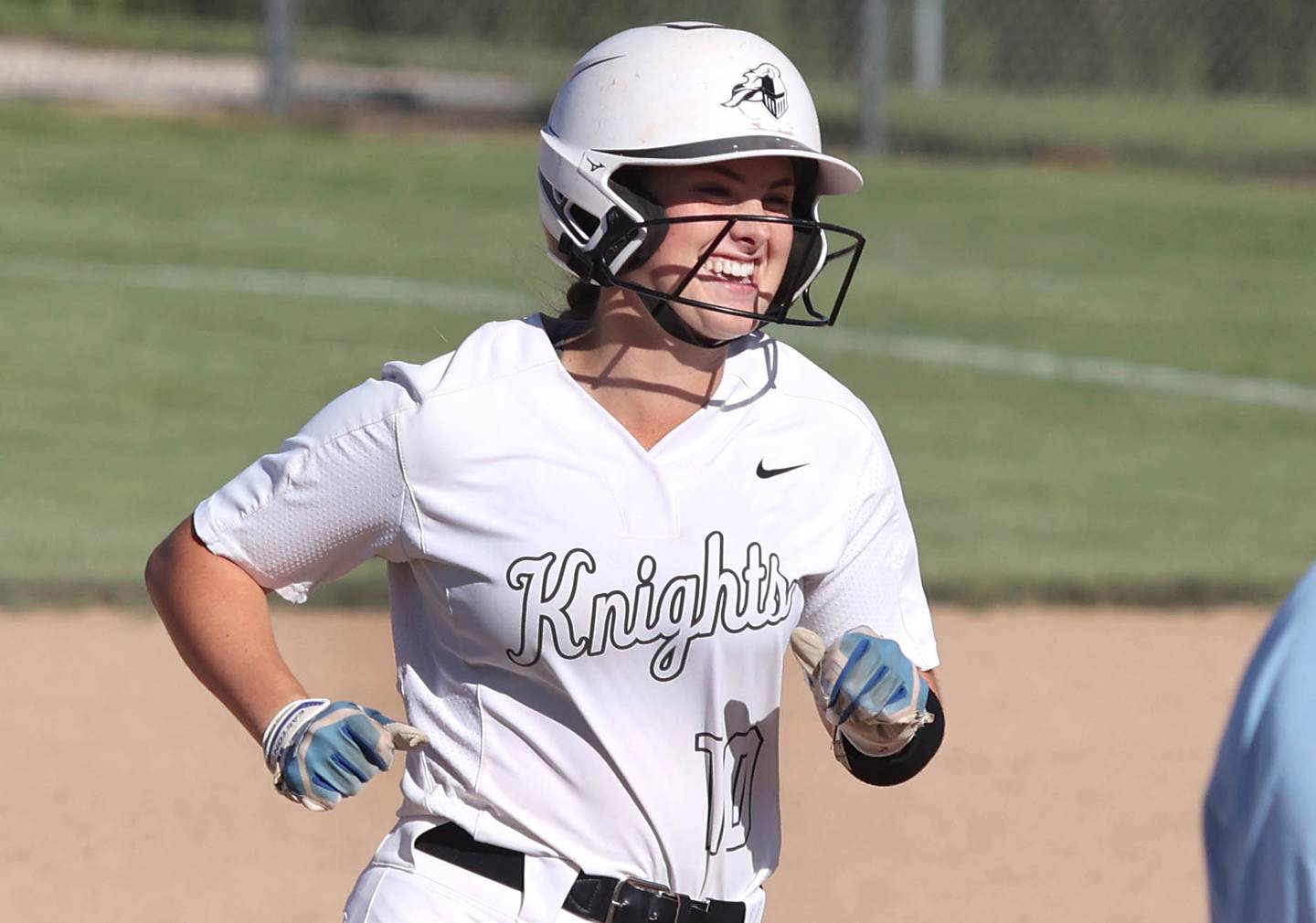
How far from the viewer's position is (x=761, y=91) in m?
3.71

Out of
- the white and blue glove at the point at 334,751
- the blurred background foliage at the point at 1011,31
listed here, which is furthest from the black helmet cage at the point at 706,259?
the blurred background foliage at the point at 1011,31

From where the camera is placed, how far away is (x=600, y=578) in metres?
3.58

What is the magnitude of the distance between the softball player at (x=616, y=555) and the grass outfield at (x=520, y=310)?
283 cm

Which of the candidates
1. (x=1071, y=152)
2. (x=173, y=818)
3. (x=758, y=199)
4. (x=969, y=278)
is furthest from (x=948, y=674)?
(x=1071, y=152)

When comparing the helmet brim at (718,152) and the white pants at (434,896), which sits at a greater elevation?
the helmet brim at (718,152)

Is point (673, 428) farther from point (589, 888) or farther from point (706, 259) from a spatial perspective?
point (589, 888)

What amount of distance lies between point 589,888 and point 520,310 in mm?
10924

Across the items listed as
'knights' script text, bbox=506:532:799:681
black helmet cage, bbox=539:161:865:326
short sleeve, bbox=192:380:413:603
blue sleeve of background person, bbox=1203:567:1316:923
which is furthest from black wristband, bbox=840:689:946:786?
blue sleeve of background person, bbox=1203:567:1316:923

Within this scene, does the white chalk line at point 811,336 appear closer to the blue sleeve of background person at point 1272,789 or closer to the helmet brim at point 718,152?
the helmet brim at point 718,152

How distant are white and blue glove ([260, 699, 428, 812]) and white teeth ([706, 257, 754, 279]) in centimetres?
88

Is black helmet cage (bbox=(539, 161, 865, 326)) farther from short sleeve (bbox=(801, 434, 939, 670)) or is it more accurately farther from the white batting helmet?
short sleeve (bbox=(801, 434, 939, 670))

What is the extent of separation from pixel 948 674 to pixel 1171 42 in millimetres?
14019

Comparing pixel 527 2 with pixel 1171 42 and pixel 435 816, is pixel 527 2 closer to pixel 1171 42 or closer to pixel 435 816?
pixel 1171 42

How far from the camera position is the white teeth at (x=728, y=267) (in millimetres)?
3645
